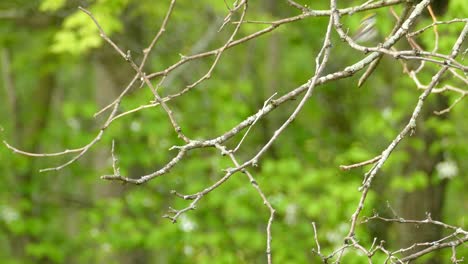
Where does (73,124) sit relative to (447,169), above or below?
above

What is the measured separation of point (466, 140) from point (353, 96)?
9.63 feet

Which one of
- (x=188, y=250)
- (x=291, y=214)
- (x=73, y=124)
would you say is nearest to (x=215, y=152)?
(x=188, y=250)

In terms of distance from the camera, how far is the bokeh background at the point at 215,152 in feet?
31.1

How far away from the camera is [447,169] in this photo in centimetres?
912

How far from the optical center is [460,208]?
1675 cm

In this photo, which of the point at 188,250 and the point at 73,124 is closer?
the point at 188,250

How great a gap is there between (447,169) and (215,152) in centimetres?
342

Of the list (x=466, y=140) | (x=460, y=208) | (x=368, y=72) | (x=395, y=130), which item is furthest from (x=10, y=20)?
(x=460, y=208)

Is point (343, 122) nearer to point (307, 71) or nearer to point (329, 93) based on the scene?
point (329, 93)

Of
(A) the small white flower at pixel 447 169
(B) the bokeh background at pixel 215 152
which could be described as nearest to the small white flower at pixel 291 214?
(B) the bokeh background at pixel 215 152

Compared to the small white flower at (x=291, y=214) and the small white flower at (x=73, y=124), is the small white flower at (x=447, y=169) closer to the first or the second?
the small white flower at (x=291, y=214)

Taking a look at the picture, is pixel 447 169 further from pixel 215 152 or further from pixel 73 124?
pixel 73 124

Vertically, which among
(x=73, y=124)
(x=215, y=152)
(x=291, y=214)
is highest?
(x=73, y=124)

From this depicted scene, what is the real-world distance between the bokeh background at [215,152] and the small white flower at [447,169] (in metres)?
0.02
